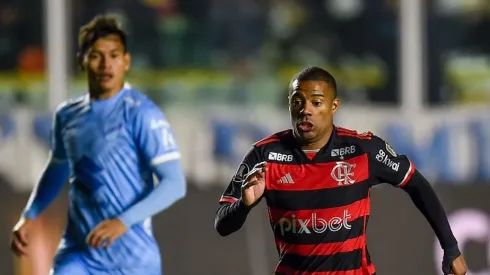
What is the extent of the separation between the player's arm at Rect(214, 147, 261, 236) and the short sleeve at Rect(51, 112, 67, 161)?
1537 mm

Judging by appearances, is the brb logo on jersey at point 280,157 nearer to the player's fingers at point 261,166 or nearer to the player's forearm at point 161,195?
the player's fingers at point 261,166

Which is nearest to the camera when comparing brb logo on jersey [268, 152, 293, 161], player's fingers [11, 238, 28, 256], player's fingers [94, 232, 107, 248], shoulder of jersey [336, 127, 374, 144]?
brb logo on jersey [268, 152, 293, 161]

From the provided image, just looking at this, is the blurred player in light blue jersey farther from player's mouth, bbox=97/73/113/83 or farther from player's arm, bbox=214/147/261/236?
player's arm, bbox=214/147/261/236

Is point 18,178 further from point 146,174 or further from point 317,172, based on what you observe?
point 317,172

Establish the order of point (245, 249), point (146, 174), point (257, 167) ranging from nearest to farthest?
point (257, 167) → point (146, 174) → point (245, 249)

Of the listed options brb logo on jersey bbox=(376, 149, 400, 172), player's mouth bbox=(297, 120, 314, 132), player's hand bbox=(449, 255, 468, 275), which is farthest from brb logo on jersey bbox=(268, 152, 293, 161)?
player's hand bbox=(449, 255, 468, 275)

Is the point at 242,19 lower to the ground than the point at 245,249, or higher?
higher

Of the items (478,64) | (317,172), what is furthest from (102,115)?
(478,64)

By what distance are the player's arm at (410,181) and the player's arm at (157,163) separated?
1.18 meters

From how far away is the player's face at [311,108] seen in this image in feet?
18.2

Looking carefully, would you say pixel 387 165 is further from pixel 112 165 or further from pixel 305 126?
pixel 112 165

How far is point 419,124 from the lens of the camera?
434 inches

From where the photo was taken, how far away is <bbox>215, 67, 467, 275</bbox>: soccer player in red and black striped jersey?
555 centimetres

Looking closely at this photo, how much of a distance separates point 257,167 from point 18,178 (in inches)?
225
